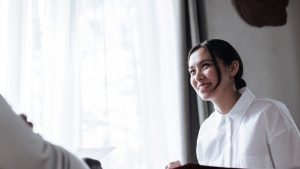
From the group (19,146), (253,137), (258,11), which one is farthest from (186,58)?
(19,146)

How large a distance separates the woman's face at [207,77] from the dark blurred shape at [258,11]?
2.11 ft

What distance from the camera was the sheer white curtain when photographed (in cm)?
178

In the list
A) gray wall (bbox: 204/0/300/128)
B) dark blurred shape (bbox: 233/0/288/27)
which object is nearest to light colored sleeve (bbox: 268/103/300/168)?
gray wall (bbox: 204/0/300/128)

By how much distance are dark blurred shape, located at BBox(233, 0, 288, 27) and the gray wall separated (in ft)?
0.09

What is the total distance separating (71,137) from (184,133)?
529mm

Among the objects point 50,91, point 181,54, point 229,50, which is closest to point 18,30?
point 50,91

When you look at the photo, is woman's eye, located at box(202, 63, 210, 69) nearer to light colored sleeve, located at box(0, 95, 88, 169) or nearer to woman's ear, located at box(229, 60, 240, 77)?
woman's ear, located at box(229, 60, 240, 77)

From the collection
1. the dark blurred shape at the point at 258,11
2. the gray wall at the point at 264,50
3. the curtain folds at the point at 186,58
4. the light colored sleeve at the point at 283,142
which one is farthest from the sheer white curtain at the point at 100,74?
the light colored sleeve at the point at 283,142

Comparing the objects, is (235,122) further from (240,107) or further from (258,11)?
(258,11)

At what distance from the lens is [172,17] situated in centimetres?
212

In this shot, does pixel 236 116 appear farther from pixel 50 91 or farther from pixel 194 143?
pixel 50 91

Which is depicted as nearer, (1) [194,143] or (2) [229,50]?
(2) [229,50]

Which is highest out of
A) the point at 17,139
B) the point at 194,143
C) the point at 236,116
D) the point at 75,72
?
the point at 75,72

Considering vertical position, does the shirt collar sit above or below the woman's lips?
below
